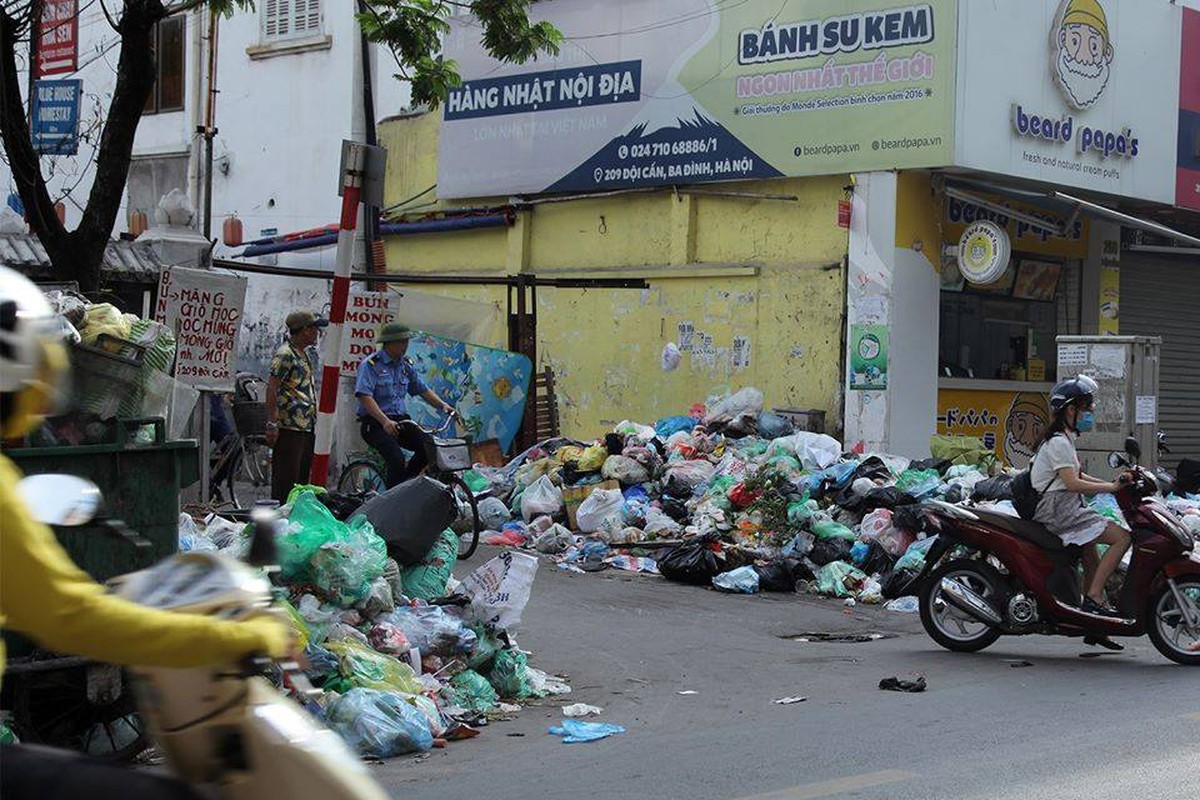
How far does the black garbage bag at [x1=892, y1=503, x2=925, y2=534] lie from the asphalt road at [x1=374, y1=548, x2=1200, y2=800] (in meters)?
1.84

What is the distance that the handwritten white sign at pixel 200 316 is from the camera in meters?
11.1

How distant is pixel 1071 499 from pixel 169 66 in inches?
766

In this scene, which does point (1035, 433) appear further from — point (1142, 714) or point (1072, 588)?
point (1142, 714)

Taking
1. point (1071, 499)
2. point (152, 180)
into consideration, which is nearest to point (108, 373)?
point (1071, 499)

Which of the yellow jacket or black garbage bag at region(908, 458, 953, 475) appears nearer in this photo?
the yellow jacket

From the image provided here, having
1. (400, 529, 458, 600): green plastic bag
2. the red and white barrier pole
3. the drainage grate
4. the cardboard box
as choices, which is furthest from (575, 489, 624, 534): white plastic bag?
(400, 529, 458, 600): green plastic bag

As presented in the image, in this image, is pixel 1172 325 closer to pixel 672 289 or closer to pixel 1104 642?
pixel 672 289

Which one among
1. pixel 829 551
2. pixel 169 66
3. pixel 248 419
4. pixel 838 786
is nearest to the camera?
pixel 838 786

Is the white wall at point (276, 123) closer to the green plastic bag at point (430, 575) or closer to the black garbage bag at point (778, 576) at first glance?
the black garbage bag at point (778, 576)

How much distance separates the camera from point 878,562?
42.4 feet

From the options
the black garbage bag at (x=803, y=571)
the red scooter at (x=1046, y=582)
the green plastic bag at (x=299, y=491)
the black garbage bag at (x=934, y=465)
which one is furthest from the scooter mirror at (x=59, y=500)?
the black garbage bag at (x=934, y=465)

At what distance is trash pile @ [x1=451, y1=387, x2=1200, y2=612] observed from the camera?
12789 millimetres

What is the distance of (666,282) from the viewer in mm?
18828

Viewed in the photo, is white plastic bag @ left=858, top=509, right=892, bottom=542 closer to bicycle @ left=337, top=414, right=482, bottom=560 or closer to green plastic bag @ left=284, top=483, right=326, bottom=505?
bicycle @ left=337, top=414, right=482, bottom=560
